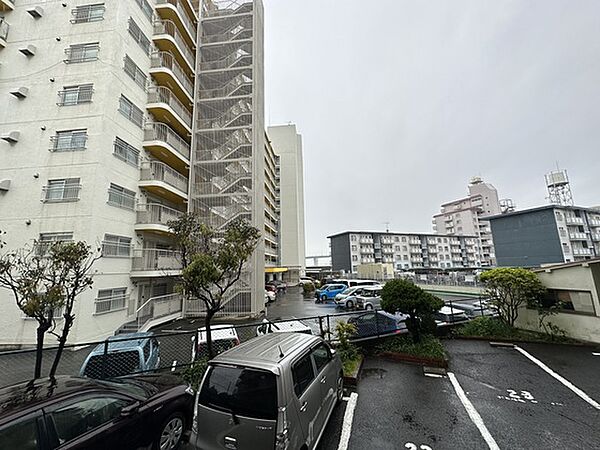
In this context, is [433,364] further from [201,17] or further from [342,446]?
[201,17]

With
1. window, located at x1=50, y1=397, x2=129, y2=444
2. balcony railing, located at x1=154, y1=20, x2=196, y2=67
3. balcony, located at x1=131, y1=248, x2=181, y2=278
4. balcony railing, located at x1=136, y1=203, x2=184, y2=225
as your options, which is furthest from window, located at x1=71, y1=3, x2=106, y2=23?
window, located at x1=50, y1=397, x2=129, y2=444

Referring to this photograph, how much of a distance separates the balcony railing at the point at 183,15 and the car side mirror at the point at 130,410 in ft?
76.3

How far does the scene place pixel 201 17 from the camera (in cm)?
2120

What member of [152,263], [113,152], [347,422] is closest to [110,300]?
[152,263]

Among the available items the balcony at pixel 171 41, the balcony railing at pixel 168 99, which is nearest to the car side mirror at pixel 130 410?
the balcony railing at pixel 168 99

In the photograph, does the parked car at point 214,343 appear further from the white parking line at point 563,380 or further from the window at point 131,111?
the window at point 131,111

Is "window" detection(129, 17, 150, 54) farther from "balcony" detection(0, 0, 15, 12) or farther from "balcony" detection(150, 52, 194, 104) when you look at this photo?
"balcony" detection(0, 0, 15, 12)

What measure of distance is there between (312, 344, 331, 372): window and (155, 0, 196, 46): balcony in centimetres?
2294

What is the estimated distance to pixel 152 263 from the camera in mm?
14859

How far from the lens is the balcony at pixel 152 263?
14197 mm

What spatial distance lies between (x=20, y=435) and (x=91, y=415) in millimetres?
699

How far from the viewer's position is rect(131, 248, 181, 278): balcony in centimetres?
1420

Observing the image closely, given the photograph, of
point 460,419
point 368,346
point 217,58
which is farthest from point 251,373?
point 217,58

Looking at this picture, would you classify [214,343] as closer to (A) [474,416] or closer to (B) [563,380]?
(A) [474,416]
